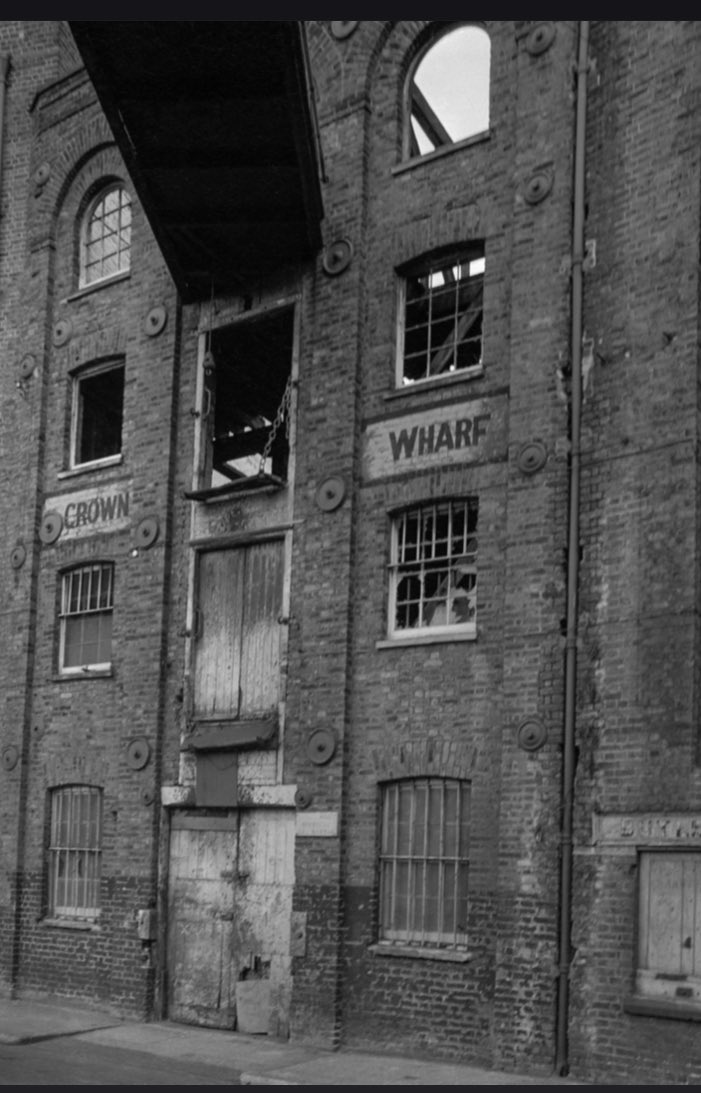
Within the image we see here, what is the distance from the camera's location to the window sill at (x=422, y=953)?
14.1m

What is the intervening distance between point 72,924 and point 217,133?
9.94 meters

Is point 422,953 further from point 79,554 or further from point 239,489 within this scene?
point 79,554

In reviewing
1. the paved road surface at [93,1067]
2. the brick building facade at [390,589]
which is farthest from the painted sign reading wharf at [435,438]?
the paved road surface at [93,1067]

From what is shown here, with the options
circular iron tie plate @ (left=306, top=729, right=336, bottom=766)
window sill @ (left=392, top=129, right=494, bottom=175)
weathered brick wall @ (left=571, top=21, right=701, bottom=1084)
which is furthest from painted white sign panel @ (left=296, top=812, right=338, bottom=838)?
window sill @ (left=392, top=129, right=494, bottom=175)

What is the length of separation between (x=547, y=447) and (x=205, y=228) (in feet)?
17.4

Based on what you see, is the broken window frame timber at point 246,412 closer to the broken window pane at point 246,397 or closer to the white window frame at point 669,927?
the broken window pane at point 246,397

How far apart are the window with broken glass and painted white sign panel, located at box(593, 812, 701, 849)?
6.66 meters

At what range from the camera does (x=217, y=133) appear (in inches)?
611

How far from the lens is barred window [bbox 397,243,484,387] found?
15680 millimetres

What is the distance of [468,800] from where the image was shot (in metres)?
14.5

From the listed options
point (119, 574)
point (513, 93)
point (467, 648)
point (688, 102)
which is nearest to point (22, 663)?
point (119, 574)

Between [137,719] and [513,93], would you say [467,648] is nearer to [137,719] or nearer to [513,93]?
[137,719]

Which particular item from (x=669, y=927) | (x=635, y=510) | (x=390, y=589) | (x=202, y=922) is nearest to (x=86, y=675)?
(x=202, y=922)

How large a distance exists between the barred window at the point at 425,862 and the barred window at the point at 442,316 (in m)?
4.54
